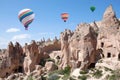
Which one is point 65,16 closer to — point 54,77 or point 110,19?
point 110,19

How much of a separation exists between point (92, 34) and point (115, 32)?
3.80 meters

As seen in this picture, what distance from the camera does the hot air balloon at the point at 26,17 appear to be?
2452 inches

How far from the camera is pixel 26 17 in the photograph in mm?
62375

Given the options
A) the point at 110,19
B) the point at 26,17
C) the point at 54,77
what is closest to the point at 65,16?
the point at 26,17

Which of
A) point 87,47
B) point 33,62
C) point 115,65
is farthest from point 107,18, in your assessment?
point 33,62

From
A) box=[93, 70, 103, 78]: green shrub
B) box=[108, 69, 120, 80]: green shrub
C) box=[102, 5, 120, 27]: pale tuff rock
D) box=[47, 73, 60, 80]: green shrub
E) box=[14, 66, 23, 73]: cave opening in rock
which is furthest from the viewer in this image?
box=[14, 66, 23, 73]: cave opening in rock

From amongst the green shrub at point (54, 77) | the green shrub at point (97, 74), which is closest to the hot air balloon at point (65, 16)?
the green shrub at point (54, 77)

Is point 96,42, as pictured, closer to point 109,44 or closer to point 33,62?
point 109,44

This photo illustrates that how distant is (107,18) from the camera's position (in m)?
47.9

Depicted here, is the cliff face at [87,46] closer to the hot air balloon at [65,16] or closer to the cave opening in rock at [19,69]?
the cave opening in rock at [19,69]

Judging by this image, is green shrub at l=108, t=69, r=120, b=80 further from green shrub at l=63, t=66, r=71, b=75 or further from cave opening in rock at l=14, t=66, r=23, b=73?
cave opening in rock at l=14, t=66, r=23, b=73

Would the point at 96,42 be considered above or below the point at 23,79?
above

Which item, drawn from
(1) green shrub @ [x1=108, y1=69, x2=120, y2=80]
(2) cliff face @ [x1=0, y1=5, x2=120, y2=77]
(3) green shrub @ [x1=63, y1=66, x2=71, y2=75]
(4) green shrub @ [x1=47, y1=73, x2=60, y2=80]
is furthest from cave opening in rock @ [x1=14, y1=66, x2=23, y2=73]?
(1) green shrub @ [x1=108, y1=69, x2=120, y2=80]

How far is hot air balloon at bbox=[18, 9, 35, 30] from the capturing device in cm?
6228
